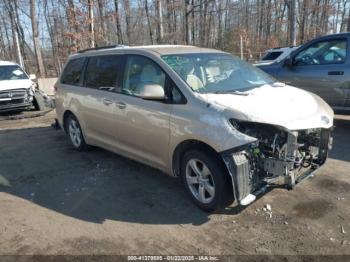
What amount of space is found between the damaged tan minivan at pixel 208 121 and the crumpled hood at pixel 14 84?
6579mm

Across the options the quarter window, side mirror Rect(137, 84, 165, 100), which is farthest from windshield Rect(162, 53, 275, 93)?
side mirror Rect(137, 84, 165, 100)

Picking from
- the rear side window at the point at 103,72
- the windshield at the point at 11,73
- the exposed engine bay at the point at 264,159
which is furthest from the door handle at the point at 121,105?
the windshield at the point at 11,73

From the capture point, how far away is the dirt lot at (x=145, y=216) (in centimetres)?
353

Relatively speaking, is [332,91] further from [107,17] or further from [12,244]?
[107,17]

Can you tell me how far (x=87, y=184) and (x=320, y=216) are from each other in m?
3.02

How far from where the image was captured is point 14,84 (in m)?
11.5

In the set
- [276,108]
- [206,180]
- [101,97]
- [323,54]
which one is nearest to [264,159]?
[276,108]

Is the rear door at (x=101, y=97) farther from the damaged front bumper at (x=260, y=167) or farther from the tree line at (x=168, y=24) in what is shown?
the tree line at (x=168, y=24)

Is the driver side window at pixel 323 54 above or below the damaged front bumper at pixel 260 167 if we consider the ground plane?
above

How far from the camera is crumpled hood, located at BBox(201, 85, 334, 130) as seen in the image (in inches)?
146

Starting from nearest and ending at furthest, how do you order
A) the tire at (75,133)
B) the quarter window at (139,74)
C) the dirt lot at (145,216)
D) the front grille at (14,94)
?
the dirt lot at (145,216)
the quarter window at (139,74)
the tire at (75,133)
the front grille at (14,94)

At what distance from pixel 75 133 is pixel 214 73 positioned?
3.14 metres

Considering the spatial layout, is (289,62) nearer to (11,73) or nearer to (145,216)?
(145,216)

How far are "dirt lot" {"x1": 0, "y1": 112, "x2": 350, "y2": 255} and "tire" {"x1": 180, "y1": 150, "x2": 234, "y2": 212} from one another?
6.3 inches
